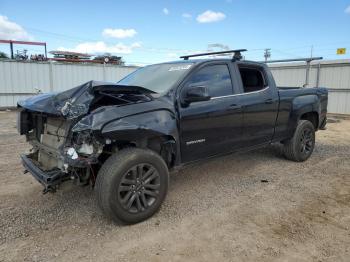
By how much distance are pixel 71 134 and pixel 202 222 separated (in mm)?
1706

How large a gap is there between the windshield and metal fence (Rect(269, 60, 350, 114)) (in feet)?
40.0

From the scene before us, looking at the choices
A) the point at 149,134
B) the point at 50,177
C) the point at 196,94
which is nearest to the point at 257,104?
Answer: the point at 196,94

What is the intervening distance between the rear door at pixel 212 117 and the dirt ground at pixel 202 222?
673 millimetres

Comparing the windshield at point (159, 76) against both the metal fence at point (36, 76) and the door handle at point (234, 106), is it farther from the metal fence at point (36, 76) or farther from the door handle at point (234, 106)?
the metal fence at point (36, 76)

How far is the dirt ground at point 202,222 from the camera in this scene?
2.91m

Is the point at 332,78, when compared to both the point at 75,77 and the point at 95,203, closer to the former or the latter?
the point at 75,77

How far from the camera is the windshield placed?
159 inches

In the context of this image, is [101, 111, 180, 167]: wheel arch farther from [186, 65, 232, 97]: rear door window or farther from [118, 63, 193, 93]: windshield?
[186, 65, 232, 97]: rear door window

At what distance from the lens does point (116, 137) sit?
3.21 m

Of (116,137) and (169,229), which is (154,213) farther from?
(116,137)

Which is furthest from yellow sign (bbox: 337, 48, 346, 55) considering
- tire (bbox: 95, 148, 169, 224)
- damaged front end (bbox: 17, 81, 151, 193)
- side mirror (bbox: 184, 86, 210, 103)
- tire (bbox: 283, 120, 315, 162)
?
tire (bbox: 95, 148, 169, 224)

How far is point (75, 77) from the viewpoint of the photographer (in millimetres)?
16719

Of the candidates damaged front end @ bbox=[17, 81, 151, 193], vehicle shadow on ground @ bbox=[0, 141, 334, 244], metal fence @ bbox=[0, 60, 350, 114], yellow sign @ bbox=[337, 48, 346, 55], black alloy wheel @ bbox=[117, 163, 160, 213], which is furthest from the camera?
yellow sign @ bbox=[337, 48, 346, 55]

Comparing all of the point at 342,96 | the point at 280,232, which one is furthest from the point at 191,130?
the point at 342,96
